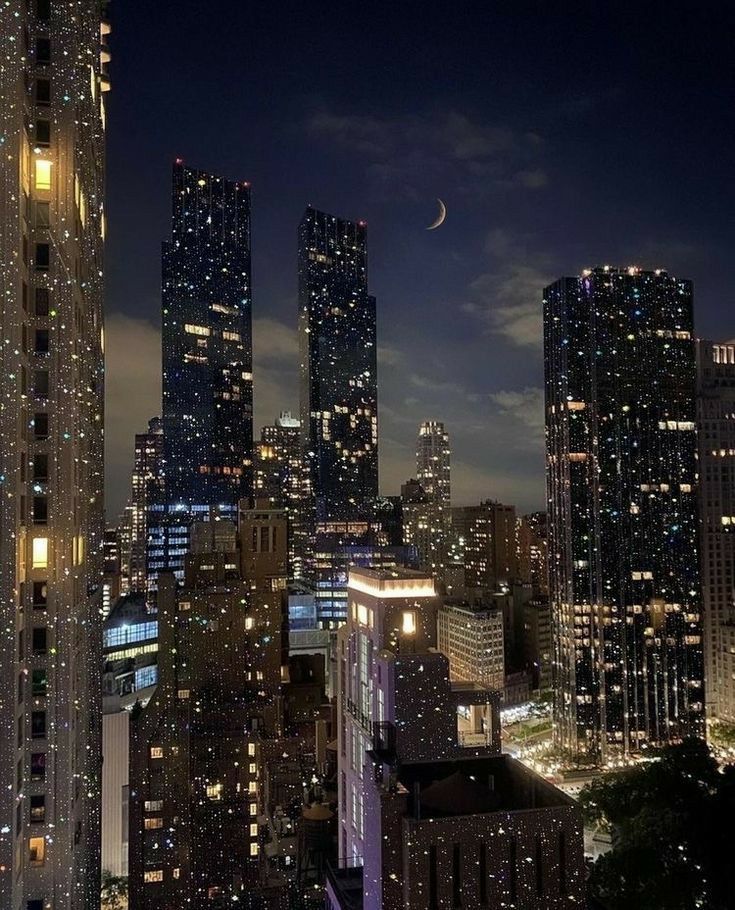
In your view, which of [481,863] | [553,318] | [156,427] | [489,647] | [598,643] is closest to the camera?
[481,863]

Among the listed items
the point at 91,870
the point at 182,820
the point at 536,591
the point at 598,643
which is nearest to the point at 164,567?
the point at 536,591

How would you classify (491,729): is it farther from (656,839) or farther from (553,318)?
(553,318)

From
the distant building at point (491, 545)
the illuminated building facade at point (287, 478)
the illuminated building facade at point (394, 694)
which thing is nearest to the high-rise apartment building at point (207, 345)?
the illuminated building facade at point (287, 478)

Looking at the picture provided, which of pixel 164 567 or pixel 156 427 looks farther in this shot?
pixel 156 427

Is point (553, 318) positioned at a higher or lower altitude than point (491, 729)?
higher

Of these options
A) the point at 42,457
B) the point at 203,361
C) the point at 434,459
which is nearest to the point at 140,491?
the point at 203,361

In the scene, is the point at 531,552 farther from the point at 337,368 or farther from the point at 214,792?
the point at 214,792
